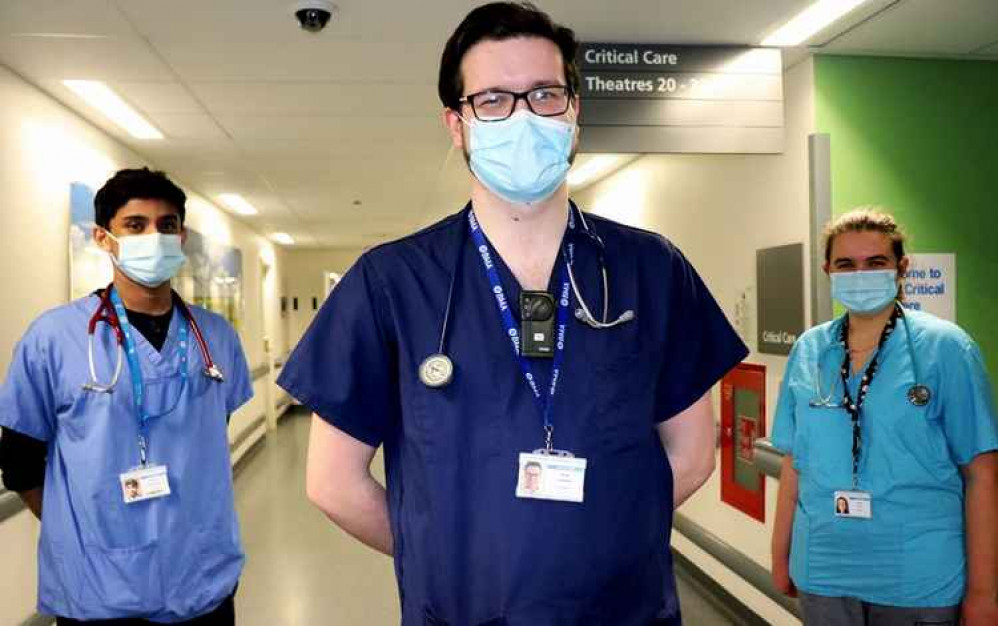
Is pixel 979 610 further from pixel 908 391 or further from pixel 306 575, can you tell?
pixel 306 575

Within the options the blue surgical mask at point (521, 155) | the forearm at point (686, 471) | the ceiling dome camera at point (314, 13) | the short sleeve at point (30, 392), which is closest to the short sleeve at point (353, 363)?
the blue surgical mask at point (521, 155)

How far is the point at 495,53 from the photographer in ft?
3.80

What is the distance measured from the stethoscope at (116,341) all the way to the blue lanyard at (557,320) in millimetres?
1264

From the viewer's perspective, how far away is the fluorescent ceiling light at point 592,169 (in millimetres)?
5188

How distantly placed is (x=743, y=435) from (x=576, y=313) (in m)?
3.10

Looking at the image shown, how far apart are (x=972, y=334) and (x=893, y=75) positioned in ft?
3.67

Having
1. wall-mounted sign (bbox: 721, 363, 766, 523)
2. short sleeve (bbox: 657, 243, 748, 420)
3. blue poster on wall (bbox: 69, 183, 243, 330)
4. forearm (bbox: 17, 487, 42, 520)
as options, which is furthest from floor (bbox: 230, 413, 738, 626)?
short sleeve (bbox: 657, 243, 748, 420)

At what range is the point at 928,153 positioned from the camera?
321 cm

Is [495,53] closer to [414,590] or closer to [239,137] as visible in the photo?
[414,590]

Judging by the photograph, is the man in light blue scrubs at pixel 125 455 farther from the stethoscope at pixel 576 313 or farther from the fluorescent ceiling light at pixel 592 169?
the fluorescent ceiling light at pixel 592 169

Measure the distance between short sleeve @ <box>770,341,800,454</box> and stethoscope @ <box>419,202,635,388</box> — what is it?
1.34 meters

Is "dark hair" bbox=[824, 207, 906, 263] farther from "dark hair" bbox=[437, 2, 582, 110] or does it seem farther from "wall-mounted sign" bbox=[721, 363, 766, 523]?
"wall-mounted sign" bbox=[721, 363, 766, 523]

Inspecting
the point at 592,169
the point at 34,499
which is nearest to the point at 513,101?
the point at 34,499

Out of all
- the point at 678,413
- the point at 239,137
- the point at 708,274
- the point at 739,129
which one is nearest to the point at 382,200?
the point at 239,137
